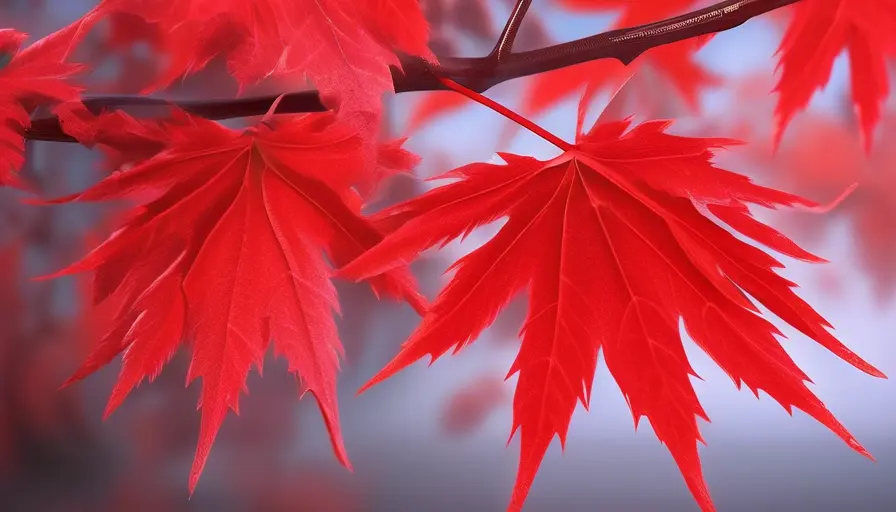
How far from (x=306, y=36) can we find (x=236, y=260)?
0.10 meters

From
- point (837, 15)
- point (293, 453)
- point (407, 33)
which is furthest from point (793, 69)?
point (293, 453)

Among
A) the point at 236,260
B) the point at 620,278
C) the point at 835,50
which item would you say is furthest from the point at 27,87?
the point at 835,50

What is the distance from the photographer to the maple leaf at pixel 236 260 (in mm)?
218

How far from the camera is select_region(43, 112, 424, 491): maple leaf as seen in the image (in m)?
0.22

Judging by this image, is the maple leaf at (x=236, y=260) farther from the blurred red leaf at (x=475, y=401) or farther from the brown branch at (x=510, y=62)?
the blurred red leaf at (x=475, y=401)

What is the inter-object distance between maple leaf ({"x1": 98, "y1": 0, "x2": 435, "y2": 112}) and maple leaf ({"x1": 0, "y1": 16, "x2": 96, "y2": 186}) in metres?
0.06

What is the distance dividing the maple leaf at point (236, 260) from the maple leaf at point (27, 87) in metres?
0.05

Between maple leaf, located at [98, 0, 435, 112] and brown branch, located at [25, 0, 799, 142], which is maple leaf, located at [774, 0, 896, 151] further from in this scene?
maple leaf, located at [98, 0, 435, 112]

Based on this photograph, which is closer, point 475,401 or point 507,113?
point 507,113

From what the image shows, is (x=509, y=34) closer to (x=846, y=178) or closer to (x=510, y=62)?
(x=510, y=62)

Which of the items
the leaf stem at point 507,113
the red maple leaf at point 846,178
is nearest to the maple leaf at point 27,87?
the leaf stem at point 507,113

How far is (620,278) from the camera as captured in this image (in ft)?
0.71

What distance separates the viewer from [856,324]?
33cm

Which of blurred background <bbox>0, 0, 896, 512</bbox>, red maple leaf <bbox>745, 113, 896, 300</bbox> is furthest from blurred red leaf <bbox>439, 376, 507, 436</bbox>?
red maple leaf <bbox>745, 113, 896, 300</bbox>
